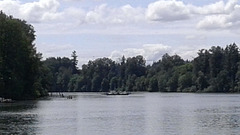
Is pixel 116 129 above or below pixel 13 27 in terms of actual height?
below

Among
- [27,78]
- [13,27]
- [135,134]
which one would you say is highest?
[13,27]

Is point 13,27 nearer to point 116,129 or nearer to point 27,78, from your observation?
point 27,78

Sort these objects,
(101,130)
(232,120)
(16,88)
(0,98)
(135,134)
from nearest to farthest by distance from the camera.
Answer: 1. (135,134)
2. (101,130)
3. (232,120)
4. (0,98)
5. (16,88)

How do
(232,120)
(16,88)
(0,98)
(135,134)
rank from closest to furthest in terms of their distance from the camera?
(135,134) < (232,120) < (0,98) < (16,88)

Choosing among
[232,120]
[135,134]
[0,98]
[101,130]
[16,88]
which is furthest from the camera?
[16,88]

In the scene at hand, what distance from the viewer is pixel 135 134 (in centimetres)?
4753

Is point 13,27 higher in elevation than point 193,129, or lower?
higher

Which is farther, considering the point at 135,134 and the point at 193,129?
the point at 193,129

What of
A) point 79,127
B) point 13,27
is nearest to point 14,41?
point 13,27

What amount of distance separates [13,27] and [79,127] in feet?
193

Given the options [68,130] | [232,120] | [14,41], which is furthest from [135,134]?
[14,41]

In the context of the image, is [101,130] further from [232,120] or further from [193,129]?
[232,120]

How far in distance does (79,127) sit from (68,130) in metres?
3.10

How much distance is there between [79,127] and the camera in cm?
5384
